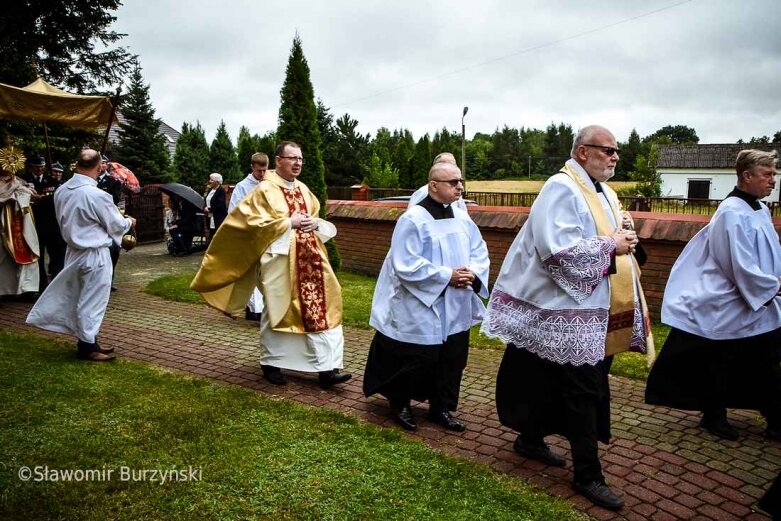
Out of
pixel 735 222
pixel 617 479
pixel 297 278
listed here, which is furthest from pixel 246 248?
pixel 735 222

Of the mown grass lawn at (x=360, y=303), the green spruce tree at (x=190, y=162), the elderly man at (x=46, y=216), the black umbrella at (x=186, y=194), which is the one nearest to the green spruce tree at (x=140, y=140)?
the green spruce tree at (x=190, y=162)

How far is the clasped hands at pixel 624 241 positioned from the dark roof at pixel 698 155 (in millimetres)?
59303

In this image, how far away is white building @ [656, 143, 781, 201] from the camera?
184 feet

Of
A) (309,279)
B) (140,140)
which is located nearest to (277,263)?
(309,279)

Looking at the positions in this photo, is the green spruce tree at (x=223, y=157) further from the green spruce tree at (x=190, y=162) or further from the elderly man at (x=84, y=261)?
the elderly man at (x=84, y=261)

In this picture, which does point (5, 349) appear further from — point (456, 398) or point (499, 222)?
point (499, 222)

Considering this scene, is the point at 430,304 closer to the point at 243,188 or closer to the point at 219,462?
the point at 219,462

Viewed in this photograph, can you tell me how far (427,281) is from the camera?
4.46 metres

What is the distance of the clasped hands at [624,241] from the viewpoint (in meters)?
3.55

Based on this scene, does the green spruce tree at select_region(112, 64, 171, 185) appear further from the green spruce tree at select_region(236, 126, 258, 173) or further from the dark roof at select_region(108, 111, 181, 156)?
the green spruce tree at select_region(236, 126, 258, 173)

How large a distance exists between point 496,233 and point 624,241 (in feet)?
18.6

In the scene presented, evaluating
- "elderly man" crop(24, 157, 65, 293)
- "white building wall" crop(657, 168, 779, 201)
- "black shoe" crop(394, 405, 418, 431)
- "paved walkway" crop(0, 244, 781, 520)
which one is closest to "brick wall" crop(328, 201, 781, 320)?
"paved walkway" crop(0, 244, 781, 520)

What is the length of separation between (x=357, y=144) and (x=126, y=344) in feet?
119

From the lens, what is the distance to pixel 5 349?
20.7ft
